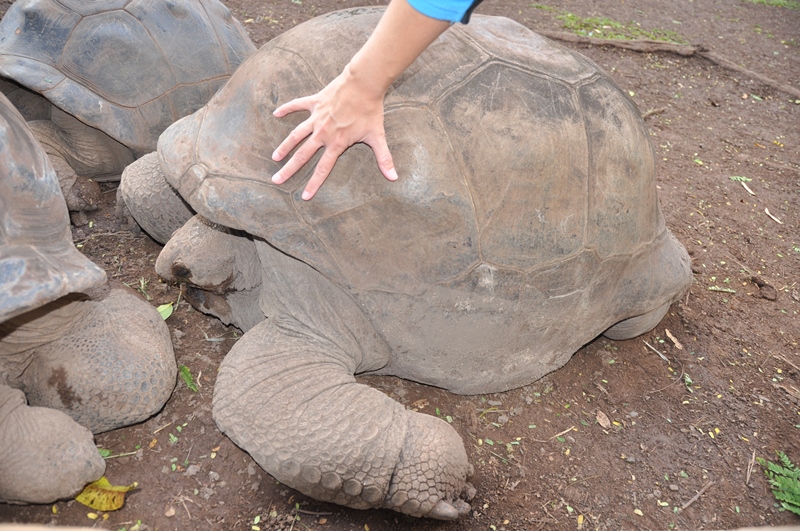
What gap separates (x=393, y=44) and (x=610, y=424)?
178 centimetres

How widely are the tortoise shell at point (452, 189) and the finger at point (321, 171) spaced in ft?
0.12

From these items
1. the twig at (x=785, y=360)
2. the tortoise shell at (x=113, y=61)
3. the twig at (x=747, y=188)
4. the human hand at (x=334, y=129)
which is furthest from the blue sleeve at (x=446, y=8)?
the twig at (x=747, y=188)

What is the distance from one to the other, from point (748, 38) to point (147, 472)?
8475 mm

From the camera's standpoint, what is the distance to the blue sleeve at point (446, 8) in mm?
1615

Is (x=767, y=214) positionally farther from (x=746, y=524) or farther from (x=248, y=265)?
(x=248, y=265)

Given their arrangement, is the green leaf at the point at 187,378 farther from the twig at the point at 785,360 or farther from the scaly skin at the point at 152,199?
the twig at the point at 785,360

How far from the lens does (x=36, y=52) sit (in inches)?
125

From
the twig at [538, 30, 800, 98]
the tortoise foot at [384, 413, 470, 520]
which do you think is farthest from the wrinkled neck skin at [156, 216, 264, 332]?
the twig at [538, 30, 800, 98]

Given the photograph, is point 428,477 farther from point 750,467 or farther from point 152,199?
point 152,199

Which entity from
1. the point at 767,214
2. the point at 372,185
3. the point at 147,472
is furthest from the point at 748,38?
the point at 147,472

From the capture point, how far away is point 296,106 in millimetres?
2094

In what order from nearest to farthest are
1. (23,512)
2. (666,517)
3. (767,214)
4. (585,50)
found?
(23,512) < (666,517) < (767,214) < (585,50)

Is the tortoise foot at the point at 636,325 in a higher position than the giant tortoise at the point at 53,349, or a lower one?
lower

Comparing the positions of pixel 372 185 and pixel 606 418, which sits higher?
pixel 372 185
